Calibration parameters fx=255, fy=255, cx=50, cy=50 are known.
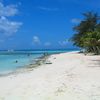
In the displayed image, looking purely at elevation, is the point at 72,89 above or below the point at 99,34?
below

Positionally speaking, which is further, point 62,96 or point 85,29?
point 85,29

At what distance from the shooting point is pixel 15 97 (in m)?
8.49

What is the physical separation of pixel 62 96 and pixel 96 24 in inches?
1523

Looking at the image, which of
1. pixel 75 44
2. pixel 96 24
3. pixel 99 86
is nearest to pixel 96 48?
pixel 96 24

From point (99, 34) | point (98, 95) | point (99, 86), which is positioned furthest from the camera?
point (99, 34)

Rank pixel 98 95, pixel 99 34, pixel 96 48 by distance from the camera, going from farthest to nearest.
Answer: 1. pixel 96 48
2. pixel 99 34
3. pixel 98 95

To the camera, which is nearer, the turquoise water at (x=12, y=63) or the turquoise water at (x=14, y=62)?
the turquoise water at (x=12, y=63)

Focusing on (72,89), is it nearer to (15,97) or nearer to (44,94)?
(44,94)

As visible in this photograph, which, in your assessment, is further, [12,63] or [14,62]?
[14,62]

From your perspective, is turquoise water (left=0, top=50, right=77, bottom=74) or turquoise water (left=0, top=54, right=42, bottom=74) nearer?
turquoise water (left=0, top=54, right=42, bottom=74)

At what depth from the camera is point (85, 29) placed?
156 ft

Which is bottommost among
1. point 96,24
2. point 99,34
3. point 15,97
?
point 15,97

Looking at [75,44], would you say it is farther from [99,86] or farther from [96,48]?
[99,86]

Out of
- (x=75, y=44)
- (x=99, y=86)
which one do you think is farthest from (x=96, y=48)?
(x=99, y=86)
